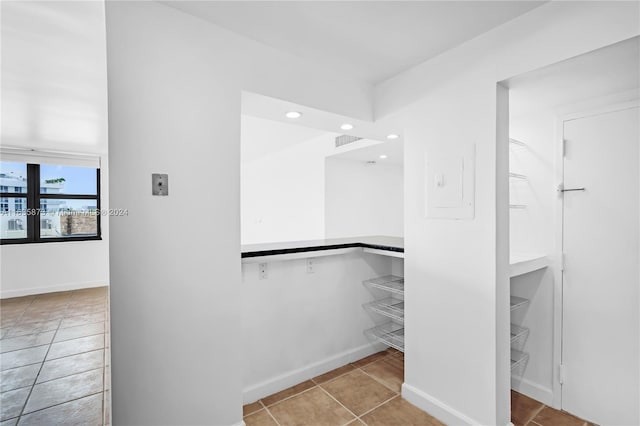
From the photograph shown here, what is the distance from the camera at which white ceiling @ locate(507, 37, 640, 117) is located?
1.41 m

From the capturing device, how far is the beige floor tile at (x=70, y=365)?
2383 millimetres

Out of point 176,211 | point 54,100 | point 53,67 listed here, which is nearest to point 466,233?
point 176,211

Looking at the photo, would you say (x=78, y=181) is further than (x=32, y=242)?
Yes

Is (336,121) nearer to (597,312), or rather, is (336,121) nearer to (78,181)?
(597,312)

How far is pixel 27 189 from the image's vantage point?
15.8 ft

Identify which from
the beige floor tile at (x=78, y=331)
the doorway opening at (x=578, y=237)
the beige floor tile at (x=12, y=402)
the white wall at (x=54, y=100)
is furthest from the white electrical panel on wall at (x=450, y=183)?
the beige floor tile at (x=78, y=331)

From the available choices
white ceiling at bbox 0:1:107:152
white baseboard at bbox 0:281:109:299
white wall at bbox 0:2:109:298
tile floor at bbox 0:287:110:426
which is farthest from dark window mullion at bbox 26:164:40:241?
white ceiling at bbox 0:1:107:152

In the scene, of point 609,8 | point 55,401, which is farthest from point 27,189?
point 609,8

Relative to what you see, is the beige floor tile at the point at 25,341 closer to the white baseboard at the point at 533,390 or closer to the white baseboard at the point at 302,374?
the white baseboard at the point at 302,374

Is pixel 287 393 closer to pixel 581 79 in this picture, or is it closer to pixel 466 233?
pixel 466 233

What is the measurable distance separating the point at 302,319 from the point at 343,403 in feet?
2.07

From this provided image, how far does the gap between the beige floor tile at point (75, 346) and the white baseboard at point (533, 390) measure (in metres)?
3.57

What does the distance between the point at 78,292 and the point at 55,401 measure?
146 inches

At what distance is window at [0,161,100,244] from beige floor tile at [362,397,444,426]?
5.49 m
